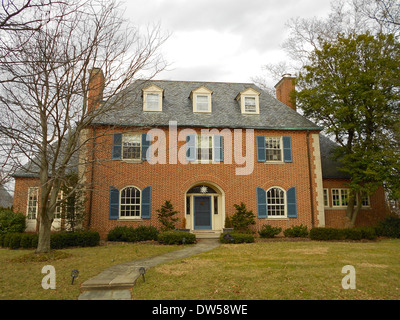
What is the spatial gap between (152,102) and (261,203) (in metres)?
8.33

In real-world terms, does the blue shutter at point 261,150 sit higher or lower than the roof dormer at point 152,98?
lower

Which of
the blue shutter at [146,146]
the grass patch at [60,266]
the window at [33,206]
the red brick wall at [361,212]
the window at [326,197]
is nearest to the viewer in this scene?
the grass patch at [60,266]

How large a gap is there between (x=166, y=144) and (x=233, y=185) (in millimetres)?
4268

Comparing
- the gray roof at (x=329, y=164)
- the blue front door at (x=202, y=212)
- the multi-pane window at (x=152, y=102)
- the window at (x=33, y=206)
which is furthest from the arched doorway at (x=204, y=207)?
the window at (x=33, y=206)

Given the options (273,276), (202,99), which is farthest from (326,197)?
(273,276)

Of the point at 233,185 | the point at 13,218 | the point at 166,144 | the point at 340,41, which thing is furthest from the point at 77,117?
the point at 340,41

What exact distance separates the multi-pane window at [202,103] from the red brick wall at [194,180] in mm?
1847

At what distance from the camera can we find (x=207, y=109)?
18.6 m

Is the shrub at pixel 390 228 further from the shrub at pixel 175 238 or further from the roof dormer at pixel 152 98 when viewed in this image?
the roof dormer at pixel 152 98

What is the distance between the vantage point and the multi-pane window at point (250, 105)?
19031mm

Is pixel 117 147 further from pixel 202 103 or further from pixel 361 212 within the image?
pixel 361 212

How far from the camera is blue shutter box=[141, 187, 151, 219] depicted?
1648 centimetres

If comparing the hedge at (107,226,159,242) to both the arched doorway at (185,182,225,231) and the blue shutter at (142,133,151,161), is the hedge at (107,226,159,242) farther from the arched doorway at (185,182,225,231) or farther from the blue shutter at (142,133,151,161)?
the blue shutter at (142,133,151,161)

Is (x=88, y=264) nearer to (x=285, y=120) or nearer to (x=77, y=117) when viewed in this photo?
(x=77, y=117)
